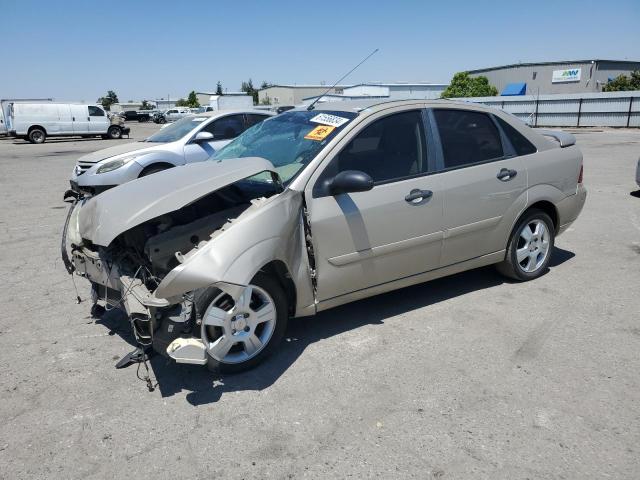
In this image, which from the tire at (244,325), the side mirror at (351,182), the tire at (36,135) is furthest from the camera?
the tire at (36,135)

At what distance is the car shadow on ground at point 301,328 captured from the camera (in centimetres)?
330

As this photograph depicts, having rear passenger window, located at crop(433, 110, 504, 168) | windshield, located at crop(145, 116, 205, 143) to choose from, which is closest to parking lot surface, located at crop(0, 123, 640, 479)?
rear passenger window, located at crop(433, 110, 504, 168)

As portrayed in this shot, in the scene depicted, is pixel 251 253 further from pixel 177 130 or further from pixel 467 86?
pixel 467 86

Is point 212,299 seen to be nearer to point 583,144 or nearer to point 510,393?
point 510,393

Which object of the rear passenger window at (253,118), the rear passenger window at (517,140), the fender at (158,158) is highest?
the rear passenger window at (253,118)

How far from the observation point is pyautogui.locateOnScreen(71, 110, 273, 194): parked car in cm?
846

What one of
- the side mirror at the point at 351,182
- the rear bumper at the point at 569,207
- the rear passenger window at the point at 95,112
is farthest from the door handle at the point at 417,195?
the rear passenger window at the point at 95,112

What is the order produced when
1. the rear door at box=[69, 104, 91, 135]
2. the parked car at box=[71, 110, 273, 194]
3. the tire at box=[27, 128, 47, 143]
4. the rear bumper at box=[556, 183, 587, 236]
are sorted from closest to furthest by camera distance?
the rear bumper at box=[556, 183, 587, 236], the parked car at box=[71, 110, 273, 194], the tire at box=[27, 128, 47, 143], the rear door at box=[69, 104, 91, 135]

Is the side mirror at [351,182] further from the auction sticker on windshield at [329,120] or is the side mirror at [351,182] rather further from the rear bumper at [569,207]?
the rear bumper at [569,207]

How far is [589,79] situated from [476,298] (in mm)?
55555

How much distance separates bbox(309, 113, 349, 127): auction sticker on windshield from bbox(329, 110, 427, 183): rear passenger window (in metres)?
0.21

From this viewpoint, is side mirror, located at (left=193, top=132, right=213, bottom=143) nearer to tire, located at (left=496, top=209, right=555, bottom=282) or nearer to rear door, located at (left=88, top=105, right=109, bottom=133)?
tire, located at (left=496, top=209, right=555, bottom=282)

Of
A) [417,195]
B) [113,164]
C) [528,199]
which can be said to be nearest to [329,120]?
[417,195]

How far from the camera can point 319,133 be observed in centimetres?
397
